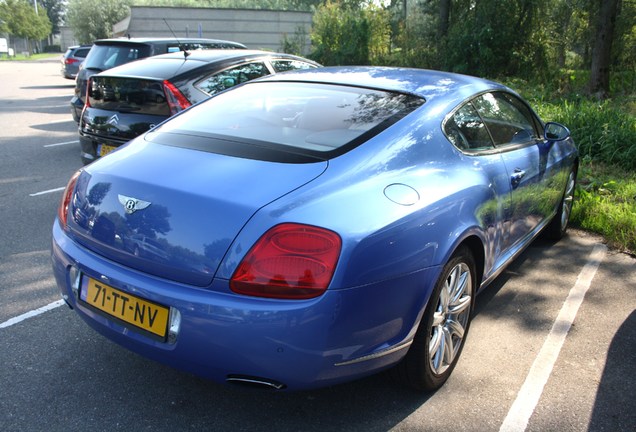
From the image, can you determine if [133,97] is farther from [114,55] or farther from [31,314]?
[114,55]

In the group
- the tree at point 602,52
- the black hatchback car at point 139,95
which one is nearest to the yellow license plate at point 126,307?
the black hatchback car at point 139,95

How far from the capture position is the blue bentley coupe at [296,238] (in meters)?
2.10

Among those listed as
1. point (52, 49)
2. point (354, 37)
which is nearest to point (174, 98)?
point (354, 37)

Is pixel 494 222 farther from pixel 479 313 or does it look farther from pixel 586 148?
pixel 586 148

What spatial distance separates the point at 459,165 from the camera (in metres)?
2.90

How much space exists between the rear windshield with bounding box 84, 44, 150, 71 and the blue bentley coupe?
6.78m

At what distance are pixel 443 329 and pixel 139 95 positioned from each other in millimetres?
3835

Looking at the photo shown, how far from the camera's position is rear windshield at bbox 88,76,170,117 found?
208 inches

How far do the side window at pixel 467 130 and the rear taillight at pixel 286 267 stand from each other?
4.08 ft

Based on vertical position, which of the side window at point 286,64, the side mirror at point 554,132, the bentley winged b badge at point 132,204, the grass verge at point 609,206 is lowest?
the grass verge at point 609,206

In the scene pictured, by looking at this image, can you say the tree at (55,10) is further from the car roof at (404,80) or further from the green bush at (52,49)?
the car roof at (404,80)

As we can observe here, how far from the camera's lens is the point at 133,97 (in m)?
5.34

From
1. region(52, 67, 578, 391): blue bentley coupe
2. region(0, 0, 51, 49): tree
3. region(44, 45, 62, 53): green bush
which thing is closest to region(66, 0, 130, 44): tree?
region(0, 0, 51, 49): tree

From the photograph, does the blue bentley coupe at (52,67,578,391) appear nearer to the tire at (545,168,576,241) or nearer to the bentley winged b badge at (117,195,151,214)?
the bentley winged b badge at (117,195,151,214)
